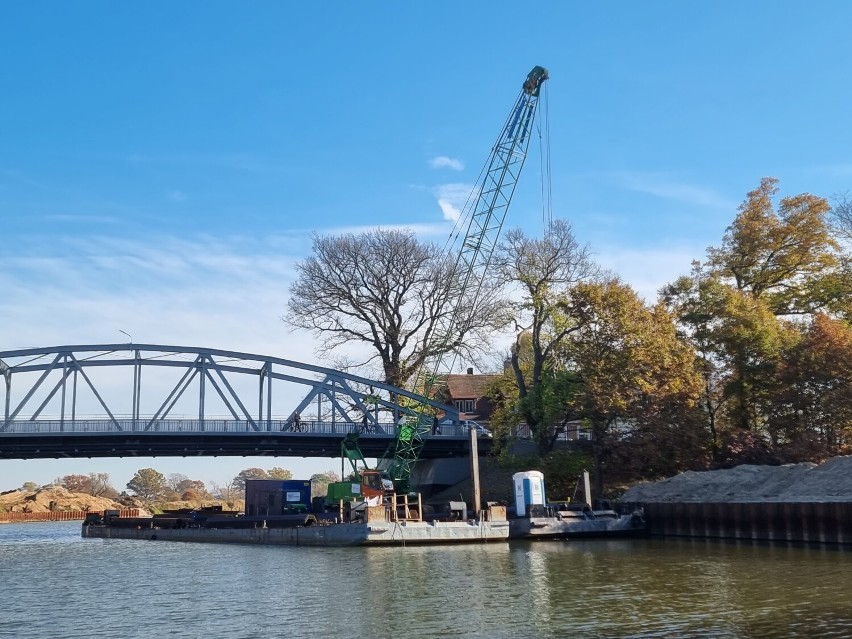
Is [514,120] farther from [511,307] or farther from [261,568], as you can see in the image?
[261,568]

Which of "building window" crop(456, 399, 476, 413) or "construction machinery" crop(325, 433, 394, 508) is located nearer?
"construction machinery" crop(325, 433, 394, 508)

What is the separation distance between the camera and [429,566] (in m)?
38.0

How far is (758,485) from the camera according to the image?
48812mm

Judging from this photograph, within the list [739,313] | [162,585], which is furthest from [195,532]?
[739,313]

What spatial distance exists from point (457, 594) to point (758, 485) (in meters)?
26.3

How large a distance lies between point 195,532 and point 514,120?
39373 millimetres

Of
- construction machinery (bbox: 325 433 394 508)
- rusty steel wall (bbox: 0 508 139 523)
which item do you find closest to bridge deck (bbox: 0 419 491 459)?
construction machinery (bbox: 325 433 394 508)

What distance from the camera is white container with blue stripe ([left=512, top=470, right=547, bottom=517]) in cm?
5272

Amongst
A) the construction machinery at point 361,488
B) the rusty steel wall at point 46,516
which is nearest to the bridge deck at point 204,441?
the construction machinery at point 361,488

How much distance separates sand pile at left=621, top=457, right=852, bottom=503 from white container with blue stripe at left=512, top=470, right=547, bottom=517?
20.4 feet

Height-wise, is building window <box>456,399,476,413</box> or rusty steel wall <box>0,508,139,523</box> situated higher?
building window <box>456,399,476,413</box>

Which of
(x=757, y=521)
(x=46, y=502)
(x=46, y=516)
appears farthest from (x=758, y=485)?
(x=46, y=502)

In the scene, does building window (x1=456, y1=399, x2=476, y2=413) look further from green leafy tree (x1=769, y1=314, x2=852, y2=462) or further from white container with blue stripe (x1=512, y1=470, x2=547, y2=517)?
white container with blue stripe (x1=512, y1=470, x2=547, y2=517)

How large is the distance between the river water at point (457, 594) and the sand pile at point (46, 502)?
501ft
